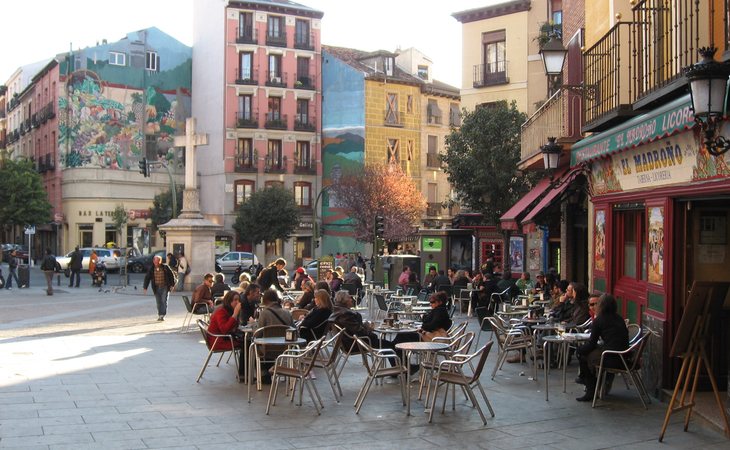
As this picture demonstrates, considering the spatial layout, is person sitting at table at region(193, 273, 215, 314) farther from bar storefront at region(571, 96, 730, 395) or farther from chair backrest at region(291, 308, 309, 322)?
bar storefront at region(571, 96, 730, 395)

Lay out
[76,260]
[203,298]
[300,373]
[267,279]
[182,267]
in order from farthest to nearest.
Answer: [76,260]
[182,267]
[267,279]
[203,298]
[300,373]

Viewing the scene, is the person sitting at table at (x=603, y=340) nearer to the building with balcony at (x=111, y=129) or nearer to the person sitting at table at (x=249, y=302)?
the person sitting at table at (x=249, y=302)

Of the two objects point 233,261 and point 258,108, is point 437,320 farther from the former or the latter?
point 258,108

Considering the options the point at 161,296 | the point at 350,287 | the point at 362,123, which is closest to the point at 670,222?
the point at 350,287

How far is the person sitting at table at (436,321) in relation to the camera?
11078 mm

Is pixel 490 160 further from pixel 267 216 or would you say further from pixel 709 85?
pixel 267 216

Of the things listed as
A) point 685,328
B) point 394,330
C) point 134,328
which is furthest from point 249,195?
point 685,328

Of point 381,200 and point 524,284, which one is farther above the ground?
point 381,200

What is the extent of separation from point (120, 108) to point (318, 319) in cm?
4750

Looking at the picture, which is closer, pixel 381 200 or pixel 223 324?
pixel 223 324

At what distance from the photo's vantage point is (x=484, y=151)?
89.6 feet

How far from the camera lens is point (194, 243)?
92.3 feet

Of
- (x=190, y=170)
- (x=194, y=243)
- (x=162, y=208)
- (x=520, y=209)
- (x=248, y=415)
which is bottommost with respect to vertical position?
(x=248, y=415)

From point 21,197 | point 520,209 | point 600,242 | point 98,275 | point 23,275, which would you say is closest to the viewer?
point 600,242
